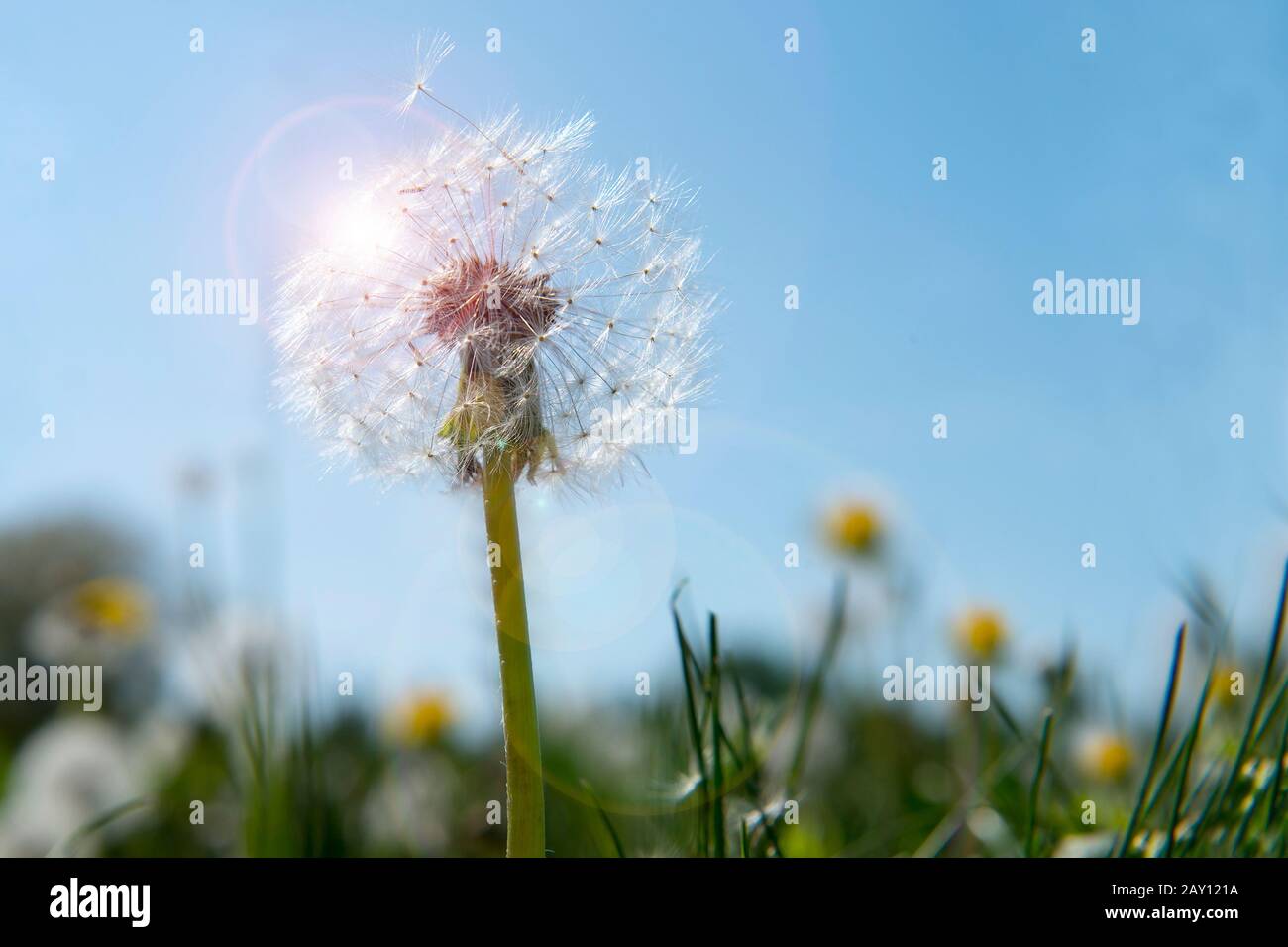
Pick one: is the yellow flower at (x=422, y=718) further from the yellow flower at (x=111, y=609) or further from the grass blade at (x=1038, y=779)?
the grass blade at (x=1038, y=779)

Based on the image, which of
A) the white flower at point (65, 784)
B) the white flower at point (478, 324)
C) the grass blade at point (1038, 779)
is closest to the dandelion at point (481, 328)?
the white flower at point (478, 324)

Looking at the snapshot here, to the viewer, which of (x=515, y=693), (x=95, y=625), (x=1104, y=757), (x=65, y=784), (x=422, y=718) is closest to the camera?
(x=515, y=693)

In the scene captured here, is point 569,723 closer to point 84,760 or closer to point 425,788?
point 425,788

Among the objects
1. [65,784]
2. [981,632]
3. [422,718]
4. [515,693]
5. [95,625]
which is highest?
[515,693]

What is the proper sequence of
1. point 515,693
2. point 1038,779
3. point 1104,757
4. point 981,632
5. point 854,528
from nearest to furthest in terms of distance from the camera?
point 515,693 < point 1038,779 < point 1104,757 < point 981,632 < point 854,528

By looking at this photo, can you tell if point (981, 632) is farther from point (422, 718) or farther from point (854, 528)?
point (422, 718)

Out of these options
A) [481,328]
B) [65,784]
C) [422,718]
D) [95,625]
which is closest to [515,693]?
[481,328]
